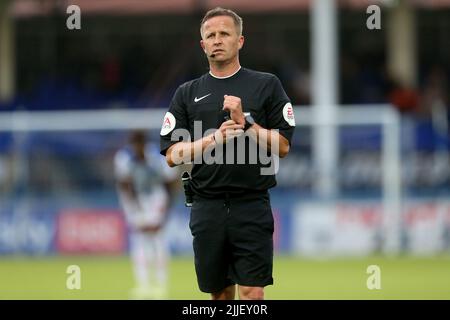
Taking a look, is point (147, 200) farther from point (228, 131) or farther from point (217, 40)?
point (228, 131)

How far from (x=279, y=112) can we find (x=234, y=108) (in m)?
0.51

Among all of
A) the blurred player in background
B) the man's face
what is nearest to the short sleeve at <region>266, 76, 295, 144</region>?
the man's face

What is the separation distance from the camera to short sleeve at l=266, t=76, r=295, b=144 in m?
9.02

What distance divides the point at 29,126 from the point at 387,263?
7795 mm

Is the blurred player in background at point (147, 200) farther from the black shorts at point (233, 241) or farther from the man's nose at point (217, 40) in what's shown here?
the man's nose at point (217, 40)

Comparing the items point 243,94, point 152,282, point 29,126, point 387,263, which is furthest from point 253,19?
point 243,94

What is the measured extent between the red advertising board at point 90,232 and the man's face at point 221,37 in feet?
→ 47.9

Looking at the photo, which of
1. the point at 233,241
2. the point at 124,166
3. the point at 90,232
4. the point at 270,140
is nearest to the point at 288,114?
the point at 270,140

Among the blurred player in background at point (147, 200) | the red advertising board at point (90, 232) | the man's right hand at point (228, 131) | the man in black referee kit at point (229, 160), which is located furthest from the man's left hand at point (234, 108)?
the red advertising board at point (90, 232)

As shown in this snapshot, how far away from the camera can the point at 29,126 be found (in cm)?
2412

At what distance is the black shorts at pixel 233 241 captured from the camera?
900 cm

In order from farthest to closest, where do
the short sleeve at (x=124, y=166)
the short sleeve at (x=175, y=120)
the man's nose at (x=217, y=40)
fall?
the short sleeve at (x=124, y=166) → the short sleeve at (x=175, y=120) → the man's nose at (x=217, y=40)
